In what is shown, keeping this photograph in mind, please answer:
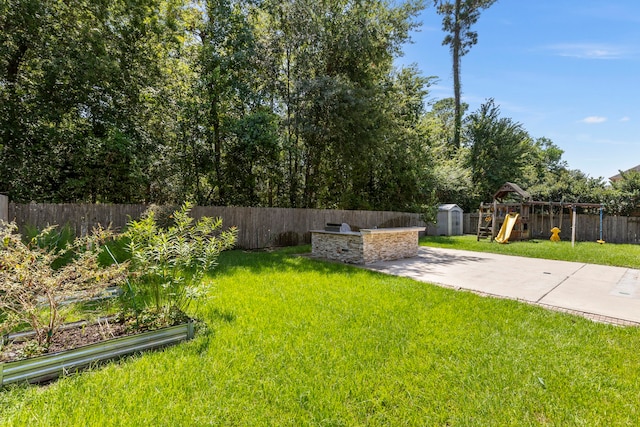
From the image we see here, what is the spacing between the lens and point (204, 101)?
29.3ft

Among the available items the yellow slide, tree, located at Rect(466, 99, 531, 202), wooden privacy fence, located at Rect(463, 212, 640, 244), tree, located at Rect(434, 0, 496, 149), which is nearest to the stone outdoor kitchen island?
the yellow slide

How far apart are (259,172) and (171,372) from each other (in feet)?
28.1

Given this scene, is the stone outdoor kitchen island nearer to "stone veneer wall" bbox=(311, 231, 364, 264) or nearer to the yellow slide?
"stone veneer wall" bbox=(311, 231, 364, 264)

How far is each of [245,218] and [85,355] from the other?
708 centimetres

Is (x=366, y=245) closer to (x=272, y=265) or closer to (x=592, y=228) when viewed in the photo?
(x=272, y=265)

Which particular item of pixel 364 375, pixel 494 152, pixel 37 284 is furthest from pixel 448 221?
pixel 37 284

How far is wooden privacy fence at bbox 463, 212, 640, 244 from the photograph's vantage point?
12891 millimetres

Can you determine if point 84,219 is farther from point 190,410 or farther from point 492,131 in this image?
point 492,131

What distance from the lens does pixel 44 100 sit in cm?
692

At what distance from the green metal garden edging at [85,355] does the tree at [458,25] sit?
72.8 ft

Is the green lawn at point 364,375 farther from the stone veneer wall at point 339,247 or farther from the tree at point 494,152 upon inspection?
the tree at point 494,152

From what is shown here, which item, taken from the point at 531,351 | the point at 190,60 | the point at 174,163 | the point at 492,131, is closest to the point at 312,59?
the point at 190,60

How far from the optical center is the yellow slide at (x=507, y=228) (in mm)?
12164

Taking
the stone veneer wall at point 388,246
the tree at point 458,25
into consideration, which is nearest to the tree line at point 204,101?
the stone veneer wall at point 388,246
